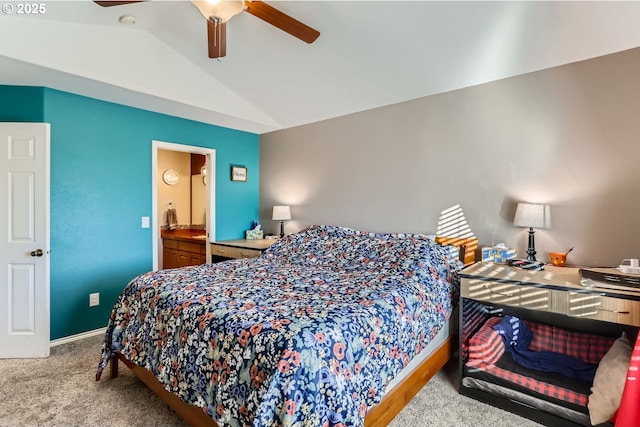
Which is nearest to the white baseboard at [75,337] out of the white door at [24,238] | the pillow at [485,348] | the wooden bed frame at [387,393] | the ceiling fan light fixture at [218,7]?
the white door at [24,238]

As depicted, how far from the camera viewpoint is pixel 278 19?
2.07 meters

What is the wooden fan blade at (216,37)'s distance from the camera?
6.82 feet

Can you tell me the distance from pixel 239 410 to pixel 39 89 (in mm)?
3265

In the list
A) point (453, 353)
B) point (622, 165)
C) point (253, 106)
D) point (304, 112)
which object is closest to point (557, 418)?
point (453, 353)

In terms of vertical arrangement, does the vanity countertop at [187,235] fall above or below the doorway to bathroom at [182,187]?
below

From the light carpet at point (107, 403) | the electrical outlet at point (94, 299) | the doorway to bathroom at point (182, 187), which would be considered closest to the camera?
the light carpet at point (107, 403)

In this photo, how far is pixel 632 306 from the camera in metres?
1.78

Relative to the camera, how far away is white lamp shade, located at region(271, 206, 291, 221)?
4371 millimetres

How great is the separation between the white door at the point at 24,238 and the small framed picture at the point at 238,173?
6.90ft

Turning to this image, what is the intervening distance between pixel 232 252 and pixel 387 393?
278 centimetres

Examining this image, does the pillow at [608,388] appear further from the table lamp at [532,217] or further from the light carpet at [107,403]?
the table lamp at [532,217]

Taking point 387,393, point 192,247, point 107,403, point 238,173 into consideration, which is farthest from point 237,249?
point 387,393

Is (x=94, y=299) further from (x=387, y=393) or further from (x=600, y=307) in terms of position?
(x=600, y=307)

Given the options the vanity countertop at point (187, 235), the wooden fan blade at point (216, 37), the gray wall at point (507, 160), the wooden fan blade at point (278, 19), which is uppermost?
the wooden fan blade at point (278, 19)
